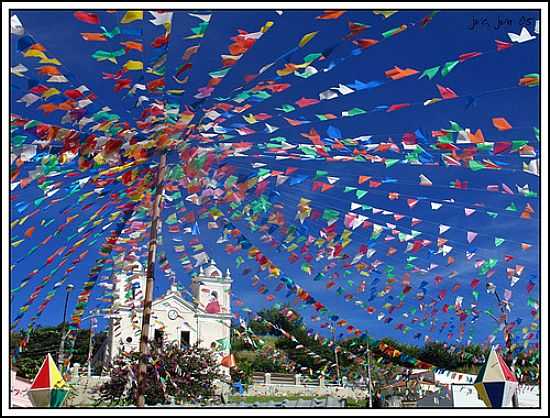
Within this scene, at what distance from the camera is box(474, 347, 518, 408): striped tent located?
8.28 meters

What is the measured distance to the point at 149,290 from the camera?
7.54 meters

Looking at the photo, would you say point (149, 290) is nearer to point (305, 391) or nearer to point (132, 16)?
point (132, 16)

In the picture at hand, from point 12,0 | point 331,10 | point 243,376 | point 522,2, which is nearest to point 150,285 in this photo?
point 12,0

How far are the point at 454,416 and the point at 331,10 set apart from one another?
143 inches

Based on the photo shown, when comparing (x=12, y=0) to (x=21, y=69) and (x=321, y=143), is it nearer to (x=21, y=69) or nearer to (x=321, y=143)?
(x=21, y=69)

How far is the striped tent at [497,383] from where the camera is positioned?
8280 mm

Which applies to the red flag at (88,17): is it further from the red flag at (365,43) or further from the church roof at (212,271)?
the church roof at (212,271)

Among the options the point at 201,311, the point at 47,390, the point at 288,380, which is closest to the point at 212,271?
the point at 201,311

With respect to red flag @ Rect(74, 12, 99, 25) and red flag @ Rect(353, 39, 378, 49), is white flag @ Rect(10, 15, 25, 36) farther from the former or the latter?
red flag @ Rect(353, 39, 378, 49)

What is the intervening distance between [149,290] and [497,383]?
503cm

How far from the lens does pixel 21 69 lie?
18.0 ft

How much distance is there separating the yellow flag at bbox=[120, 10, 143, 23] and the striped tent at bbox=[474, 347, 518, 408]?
6737mm

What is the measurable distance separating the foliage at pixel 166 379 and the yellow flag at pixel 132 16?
729cm

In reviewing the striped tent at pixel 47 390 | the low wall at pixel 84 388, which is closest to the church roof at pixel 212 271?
the low wall at pixel 84 388
